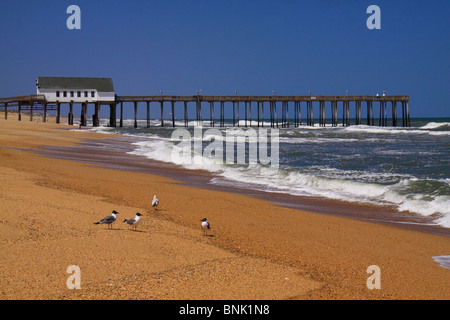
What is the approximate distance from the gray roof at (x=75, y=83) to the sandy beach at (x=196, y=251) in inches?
1894

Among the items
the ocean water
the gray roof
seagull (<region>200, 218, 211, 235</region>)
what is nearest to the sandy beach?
seagull (<region>200, 218, 211, 235</region>)

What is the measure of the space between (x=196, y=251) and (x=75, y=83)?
53651 mm

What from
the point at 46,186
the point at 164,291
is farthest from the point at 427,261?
the point at 46,186

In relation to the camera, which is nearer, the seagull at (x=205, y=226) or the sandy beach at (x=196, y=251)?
the sandy beach at (x=196, y=251)

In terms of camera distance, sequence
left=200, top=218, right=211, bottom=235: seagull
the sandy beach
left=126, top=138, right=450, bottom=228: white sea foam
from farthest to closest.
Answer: left=126, top=138, right=450, bottom=228: white sea foam < left=200, top=218, right=211, bottom=235: seagull < the sandy beach

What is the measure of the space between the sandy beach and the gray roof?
48.1 meters

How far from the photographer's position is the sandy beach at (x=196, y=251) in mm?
4613

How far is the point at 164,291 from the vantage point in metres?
4.48

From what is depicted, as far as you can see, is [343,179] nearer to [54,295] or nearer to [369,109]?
[54,295]

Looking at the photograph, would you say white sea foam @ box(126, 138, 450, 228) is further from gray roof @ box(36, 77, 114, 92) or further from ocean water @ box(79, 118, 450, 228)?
gray roof @ box(36, 77, 114, 92)

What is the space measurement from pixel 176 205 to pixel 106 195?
1.53 m

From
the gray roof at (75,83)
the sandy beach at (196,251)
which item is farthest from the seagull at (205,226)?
the gray roof at (75,83)

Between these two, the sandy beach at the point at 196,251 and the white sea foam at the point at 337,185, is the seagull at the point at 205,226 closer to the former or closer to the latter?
the sandy beach at the point at 196,251

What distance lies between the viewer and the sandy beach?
4613 millimetres
